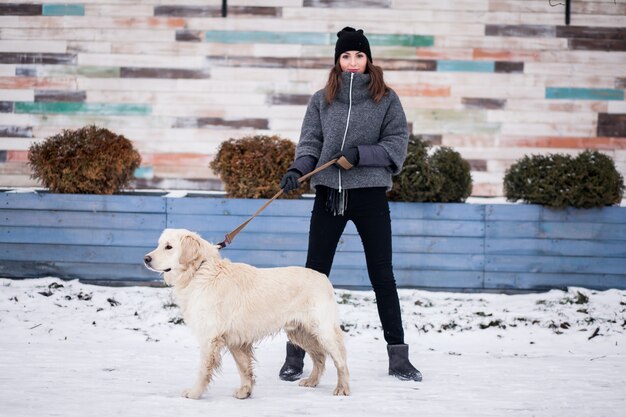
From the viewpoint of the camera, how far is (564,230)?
6.72 m

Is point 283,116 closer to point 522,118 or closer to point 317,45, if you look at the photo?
point 317,45

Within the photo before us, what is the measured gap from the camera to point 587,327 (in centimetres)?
568

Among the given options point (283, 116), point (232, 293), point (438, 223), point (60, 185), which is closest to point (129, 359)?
point (232, 293)

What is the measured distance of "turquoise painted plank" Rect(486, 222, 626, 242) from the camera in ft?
22.0

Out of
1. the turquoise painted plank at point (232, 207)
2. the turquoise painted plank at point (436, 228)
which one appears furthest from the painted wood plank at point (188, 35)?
the turquoise painted plank at point (436, 228)

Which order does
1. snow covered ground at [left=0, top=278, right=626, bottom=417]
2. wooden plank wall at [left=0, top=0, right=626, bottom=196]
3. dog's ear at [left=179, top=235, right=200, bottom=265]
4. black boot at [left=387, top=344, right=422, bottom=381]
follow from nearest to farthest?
snow covered ground at [left=0, top=278, right=626, bottom=417] → dog's ear at [left=179, top=235, right=200, bottom=265] → black boot at [left=387, top=344, right=422, bottom=381] → wooden plank wall at [left=0, top=0, right=626, bottom=196]

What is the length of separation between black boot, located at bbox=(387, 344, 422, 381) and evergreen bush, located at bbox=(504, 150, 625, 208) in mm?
2776

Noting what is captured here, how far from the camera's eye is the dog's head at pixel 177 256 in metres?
3.92

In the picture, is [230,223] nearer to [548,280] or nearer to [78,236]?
[78,236]

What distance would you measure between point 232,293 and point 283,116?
4.59 m

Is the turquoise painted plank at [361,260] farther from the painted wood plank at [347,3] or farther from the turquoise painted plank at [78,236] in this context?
the painted wood plank at [347,3]

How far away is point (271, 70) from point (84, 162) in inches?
94.4

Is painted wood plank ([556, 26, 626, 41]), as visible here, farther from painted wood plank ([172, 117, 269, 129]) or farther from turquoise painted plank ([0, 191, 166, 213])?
turquoise painted plank ([0, 191, 166, 213])

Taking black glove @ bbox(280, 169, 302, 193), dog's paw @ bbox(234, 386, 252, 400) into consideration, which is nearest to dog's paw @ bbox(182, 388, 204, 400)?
dog's paw @ bbox(234, 386, 252, 400)
